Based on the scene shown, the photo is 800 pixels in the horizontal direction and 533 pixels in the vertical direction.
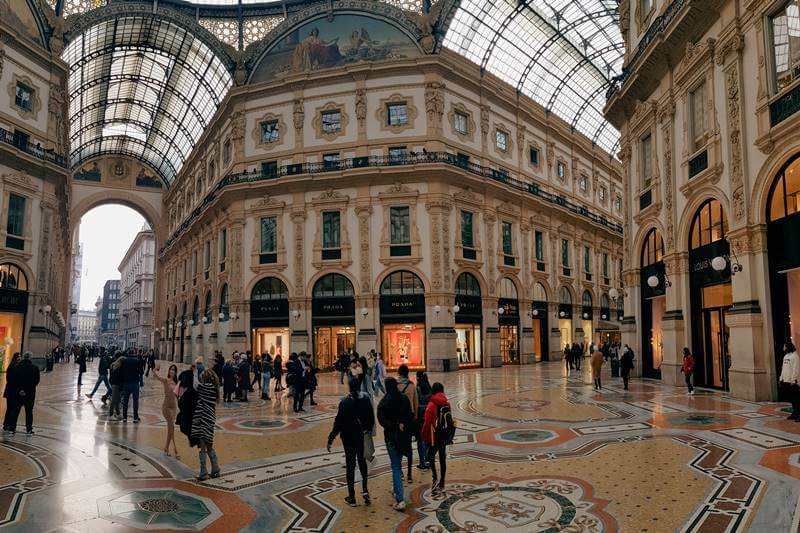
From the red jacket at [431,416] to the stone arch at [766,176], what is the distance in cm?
1170

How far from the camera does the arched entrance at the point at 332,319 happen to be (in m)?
32.6

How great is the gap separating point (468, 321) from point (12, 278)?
25.4m

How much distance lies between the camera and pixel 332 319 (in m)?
32.7

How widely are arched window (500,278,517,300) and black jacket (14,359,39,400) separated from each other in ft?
92.0

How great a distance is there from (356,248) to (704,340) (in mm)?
19690

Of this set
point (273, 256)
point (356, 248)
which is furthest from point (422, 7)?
point (273, 256)

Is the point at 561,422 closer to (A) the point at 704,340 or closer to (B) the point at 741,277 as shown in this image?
(B) the point at 741,277

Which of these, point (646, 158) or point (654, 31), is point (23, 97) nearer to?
point (654, 31)

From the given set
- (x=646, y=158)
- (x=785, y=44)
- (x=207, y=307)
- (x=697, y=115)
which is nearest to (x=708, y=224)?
(x=697, y=115)

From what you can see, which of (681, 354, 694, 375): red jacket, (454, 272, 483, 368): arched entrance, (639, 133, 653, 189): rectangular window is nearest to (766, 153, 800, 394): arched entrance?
(681, 354, 694, 375): red jacket

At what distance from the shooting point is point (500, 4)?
3647 centimetres

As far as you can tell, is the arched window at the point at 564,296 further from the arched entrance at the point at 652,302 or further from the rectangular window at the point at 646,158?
the rectangular window at the point at 646,158

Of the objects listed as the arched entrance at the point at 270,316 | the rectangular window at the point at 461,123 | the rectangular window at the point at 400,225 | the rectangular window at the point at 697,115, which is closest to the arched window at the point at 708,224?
the rectangular window at the point at 697,115

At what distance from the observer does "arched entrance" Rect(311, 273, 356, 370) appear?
3259 cm
